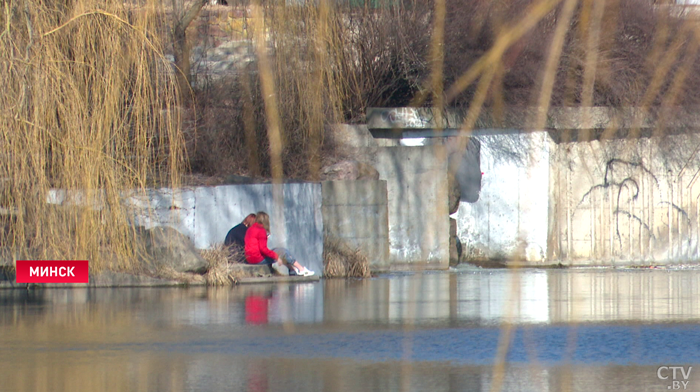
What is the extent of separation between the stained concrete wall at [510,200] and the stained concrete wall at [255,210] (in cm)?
381

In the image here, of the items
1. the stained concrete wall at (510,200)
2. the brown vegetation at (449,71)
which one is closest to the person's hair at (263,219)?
the brown vegetation at (449,71)

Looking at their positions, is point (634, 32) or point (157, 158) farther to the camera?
point (634, 32)

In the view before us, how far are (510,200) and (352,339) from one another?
11.2m

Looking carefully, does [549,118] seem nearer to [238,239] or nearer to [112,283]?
[238,239]

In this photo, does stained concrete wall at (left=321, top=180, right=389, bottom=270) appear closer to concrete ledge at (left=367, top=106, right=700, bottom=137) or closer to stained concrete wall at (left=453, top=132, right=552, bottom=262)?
concrete ledge at (left=367, top=106, right=700, bottom=137)

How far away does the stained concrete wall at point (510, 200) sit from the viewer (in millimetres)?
20266

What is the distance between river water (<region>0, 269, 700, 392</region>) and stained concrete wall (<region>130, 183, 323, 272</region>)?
2.10 meters

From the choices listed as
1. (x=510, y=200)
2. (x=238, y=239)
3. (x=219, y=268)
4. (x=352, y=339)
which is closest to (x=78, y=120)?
(x=219, y=268)

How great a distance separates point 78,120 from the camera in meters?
12.4

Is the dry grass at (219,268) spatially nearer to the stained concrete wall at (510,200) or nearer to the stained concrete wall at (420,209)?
the stained concrete wall at (420,209)

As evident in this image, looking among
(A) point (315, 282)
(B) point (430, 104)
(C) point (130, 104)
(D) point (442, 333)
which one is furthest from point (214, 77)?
(D) point (442, 333)

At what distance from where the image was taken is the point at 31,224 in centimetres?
1262

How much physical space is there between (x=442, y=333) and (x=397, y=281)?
690 centimetres

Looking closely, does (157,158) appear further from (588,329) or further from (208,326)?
(588,329)
